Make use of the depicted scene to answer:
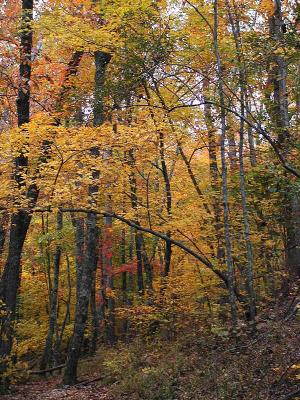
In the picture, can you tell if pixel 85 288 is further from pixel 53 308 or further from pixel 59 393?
pixel 53 308

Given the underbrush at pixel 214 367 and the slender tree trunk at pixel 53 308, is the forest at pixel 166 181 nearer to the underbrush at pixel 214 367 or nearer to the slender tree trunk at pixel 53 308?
the underbrush at pixel 214 367

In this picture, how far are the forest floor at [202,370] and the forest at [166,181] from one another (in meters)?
0.04

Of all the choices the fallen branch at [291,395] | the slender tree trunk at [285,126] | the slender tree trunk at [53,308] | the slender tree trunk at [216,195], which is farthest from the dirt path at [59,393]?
the slender tree trunk at [285,126]

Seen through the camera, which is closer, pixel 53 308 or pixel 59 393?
pixel 59 393

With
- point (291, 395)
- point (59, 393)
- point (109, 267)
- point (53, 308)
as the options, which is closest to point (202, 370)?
point (291, 395)

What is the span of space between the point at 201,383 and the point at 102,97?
738 cm

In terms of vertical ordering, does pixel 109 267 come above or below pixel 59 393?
above

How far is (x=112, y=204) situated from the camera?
1456 centimetres

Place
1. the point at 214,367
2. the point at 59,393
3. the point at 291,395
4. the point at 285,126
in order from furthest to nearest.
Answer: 1. the point at 59,393
2. the point at 285,126
3. the point at 214,367
4. the point at 291,395

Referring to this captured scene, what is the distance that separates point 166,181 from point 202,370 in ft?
23.6

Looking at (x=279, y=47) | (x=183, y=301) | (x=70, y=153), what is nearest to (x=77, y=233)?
(x=183, y=301)

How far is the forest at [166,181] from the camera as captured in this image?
331 inches

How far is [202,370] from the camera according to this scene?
28.3ft

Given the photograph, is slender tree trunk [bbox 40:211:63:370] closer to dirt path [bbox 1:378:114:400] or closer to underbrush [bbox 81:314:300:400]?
dirt path [bbox 1:378:114:400]
